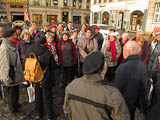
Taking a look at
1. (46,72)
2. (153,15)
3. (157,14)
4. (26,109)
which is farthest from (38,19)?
(46,72)

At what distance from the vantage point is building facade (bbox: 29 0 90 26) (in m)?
36.8

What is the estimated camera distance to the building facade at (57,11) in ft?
121

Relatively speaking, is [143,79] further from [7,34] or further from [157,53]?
[7,34]

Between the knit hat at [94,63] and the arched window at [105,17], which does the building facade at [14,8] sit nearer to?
the arched window at [105,17]

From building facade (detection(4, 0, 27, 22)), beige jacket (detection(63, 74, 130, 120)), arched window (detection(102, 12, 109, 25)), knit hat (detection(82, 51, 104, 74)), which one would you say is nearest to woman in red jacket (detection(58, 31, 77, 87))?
beige jacket (detection(63, 74, 130, 120))

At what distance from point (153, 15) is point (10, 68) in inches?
875

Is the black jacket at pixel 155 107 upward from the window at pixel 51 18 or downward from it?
downward

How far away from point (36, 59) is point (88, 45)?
100 inches

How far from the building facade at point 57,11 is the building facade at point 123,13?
354 inches

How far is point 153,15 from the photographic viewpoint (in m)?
20.9

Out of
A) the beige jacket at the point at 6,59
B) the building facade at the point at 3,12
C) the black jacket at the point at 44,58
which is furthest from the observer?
the building facade at the point at 3,12

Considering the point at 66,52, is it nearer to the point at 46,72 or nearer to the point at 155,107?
the point at 46,72

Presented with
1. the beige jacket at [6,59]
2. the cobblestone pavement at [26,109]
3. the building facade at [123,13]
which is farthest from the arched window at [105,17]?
the beige jacket at [6,59]

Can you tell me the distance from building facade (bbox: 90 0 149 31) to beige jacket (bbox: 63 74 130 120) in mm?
23668
